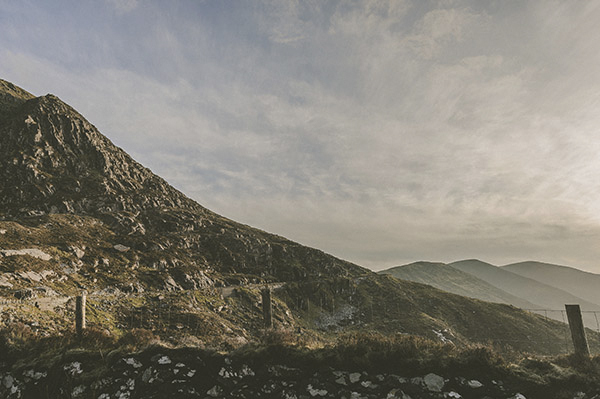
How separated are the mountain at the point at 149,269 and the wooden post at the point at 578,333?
10587 mm

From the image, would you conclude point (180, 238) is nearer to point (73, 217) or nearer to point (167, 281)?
point (73, 217)

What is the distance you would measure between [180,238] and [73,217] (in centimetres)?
2240

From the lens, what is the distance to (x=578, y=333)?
356 inches

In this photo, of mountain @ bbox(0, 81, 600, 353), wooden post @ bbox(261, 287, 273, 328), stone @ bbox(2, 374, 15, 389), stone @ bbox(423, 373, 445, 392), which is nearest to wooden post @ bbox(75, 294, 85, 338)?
stone @ bbox(2, 374, 15, 389)

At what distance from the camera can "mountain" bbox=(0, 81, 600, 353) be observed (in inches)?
1259

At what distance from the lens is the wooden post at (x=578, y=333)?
8.58 metres

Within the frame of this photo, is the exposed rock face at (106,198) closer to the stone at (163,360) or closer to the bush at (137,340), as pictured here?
the bush at (137,340)

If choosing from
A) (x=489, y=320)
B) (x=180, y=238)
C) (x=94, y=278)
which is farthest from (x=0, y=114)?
(x=489, y=320)

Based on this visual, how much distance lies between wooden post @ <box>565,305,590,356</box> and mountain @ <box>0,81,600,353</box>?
34.7 ft

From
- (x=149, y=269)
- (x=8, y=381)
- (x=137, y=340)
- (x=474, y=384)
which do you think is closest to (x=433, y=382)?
(x=474, y=384)

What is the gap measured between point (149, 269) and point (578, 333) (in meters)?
56.1

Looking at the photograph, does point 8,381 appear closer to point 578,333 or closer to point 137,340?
point 137,340

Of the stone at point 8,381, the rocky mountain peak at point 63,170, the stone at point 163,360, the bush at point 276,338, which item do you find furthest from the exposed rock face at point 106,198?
the bush at point 276,338

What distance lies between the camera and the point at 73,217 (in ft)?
198
